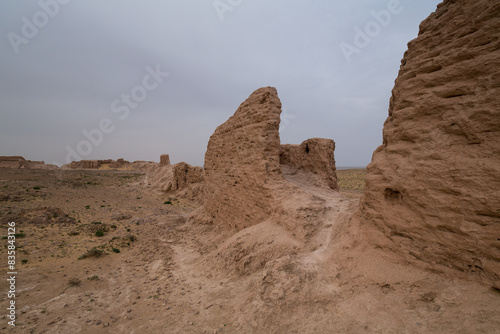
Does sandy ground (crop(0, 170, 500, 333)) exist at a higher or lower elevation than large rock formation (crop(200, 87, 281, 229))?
lower

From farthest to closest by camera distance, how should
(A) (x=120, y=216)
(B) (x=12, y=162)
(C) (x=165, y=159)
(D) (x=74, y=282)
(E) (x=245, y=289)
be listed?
1. (B) (x=12, y=162)
2. (C) (x=165, y=159)
3. (A) (x=120, y=216)
4. (D) (x=74, y=282)
5. (E) (x=245, y=289)

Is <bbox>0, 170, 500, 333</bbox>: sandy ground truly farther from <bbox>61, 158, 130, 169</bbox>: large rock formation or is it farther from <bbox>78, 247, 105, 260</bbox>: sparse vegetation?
<bbox>61, 158, 130, 169</bbox>: large rock formation

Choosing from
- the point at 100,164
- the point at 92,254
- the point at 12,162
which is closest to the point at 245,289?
the point at 92,254

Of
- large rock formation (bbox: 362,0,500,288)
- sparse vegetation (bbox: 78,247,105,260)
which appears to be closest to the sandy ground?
sparse vegetation (bbox: 78,247,105,260)

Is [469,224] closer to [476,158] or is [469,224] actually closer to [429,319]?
[476,158]

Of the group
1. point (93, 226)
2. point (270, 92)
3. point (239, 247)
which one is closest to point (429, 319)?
point (239, 247)

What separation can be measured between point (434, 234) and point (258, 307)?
8.13ft

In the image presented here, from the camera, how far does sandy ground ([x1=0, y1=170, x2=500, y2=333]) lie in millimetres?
2490

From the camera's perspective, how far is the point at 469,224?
8.31ft

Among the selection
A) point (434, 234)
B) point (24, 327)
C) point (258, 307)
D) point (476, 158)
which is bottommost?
point (24, 327)

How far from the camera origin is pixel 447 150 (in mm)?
2771

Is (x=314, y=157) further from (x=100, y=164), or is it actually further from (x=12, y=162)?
(x=100, y=164)

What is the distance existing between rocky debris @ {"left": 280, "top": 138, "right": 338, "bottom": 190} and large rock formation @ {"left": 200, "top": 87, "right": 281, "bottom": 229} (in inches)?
90.6

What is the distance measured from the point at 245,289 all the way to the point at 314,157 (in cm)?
526
